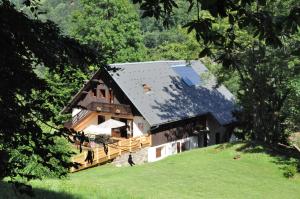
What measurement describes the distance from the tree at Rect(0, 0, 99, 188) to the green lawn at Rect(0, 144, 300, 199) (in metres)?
8.27

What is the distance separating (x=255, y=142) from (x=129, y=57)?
19.5 m

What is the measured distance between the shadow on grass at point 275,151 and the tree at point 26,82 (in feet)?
77.0

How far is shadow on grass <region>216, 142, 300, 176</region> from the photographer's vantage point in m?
29.0

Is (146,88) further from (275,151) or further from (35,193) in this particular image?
(35,193)

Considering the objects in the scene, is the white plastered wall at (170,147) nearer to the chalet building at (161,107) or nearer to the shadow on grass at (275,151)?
the chalet building at (161,107)

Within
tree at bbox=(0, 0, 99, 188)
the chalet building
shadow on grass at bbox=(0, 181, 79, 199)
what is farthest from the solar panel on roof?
tree at bbox=(0, 0, 99, 188)

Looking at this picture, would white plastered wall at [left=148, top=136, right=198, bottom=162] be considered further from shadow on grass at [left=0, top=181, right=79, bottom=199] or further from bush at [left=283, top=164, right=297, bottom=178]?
shadow on grass at [left=0, top=181, right=79, bottom=199]

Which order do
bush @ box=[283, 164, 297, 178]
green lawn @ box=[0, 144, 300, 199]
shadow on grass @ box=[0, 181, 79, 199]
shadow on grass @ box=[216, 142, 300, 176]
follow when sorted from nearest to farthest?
1. shadow on grass @ box=[0, 181, 79, 199]
2. green lawn @ box=[0, 144, 300, 199]
3. bush @ box=[283, 164, 297, 178]
4. shadow on grass @ box=[216, 142, 300, 176]

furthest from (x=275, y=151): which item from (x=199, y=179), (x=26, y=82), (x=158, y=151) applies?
(x=26, y=82)

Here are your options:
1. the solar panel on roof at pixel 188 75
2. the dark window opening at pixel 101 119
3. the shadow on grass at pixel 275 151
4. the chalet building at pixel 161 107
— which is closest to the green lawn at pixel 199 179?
the shadow on grass at pixel 275 151

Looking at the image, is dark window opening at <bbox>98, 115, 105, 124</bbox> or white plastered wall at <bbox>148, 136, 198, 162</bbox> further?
dark window opening at <bbox>98, 115, 105, 124</bbox>

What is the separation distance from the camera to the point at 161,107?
37719mm

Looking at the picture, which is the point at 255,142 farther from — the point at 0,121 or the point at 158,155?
the point at 0,121

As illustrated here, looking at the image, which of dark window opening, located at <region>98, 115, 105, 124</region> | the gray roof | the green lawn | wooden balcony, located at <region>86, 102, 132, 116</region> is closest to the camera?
the green lawn
